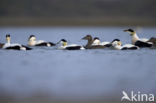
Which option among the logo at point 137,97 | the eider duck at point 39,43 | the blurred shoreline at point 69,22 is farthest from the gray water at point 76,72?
the blurred shoreline at point 69,22

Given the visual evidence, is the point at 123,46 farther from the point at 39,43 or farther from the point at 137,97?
the point at 137,97

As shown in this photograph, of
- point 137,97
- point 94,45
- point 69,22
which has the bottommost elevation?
point 137,97

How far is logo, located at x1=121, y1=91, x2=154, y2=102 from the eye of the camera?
184 inches

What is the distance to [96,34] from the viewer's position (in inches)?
401

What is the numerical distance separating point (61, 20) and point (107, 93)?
741cm

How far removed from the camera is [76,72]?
5938 mm

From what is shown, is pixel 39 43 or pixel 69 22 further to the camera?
pixel 69 22

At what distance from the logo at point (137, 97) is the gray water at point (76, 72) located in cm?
7

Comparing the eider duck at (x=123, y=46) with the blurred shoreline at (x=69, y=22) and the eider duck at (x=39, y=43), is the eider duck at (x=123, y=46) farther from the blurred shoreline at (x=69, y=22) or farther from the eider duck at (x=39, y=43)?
the blurred shoreline at (x=69, y=22)

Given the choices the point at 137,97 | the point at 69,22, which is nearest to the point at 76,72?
the point at 137,97

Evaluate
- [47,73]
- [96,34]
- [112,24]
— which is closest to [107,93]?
[47,73]

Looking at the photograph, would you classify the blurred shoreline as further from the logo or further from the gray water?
the logo

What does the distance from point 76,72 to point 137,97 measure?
1.31m

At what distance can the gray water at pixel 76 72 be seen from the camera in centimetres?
496
